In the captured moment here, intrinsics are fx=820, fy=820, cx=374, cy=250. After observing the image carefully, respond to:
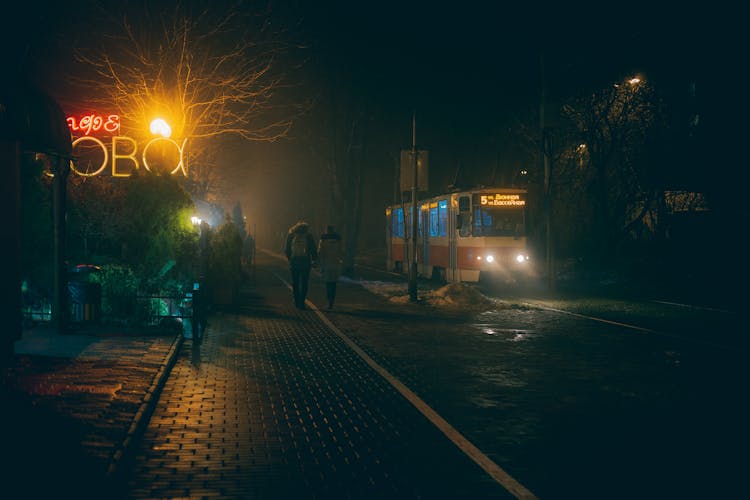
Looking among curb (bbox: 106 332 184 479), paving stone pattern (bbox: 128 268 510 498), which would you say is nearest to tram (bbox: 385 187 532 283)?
paving stone pattern (bbox: 128 268 510 498)

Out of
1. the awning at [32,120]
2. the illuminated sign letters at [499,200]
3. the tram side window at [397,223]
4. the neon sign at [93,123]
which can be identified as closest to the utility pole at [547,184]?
the illuminated sign letters at [499,200]

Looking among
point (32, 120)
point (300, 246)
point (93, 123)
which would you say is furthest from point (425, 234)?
point (32, 120)

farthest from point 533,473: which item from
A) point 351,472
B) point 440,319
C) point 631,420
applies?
point 440,319

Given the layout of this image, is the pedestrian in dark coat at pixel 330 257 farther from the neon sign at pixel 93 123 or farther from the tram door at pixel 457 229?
the tram door at pixel 457 229

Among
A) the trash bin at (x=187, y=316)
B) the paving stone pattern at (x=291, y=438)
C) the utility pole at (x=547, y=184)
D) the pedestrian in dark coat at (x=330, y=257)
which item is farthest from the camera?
the utility pole at (x=547, y=184)

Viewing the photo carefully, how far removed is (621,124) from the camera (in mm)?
34969

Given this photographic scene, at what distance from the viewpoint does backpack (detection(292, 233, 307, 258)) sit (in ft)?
64.5

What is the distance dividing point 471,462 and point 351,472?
0.99 meters

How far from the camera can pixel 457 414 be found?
324 inches

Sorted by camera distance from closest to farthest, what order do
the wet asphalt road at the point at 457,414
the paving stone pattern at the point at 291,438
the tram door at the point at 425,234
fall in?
the paving stone pattern at the point at 291,438, the wet asphalt road at the point at 457,414, the tram door at the point at 425,234

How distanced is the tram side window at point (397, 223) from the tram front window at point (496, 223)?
928 cm

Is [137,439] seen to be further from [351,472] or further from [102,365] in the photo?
[102,365]

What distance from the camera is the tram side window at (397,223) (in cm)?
3716

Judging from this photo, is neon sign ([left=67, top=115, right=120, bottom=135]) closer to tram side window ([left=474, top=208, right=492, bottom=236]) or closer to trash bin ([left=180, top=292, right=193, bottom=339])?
trash bin ([left=180, top=292, right=193, bottom=339])
